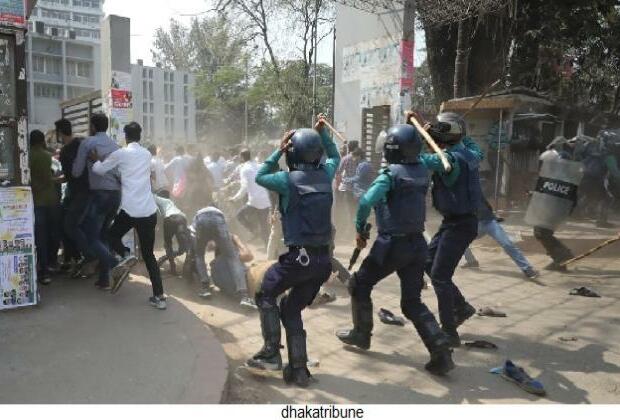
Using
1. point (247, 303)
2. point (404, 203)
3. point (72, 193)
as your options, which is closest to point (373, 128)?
point (247, 303)

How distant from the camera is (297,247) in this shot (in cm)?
370

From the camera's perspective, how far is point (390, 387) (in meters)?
3.79

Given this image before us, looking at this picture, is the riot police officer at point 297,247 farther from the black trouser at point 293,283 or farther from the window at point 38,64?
the window at point 38,64

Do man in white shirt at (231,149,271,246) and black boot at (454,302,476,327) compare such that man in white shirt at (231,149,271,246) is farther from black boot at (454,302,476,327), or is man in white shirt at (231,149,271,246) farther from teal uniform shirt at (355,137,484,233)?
teal uniform shirt at (355,137,484,233)

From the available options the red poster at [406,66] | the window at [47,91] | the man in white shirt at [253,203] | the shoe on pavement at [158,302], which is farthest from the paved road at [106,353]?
the window at [47,91]

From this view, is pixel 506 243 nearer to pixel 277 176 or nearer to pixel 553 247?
pixel 553 247

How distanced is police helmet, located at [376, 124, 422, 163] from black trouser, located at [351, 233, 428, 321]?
1.83 ft

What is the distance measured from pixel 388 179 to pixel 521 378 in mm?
1631

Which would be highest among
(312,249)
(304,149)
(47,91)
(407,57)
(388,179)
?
(47,91)

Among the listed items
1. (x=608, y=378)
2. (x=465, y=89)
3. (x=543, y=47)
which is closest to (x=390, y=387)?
(x=608, y=378)

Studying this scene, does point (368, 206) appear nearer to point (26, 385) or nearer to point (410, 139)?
point (410, 139)

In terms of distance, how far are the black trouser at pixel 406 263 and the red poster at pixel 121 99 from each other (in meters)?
4.48

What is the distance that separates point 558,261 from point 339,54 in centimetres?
811

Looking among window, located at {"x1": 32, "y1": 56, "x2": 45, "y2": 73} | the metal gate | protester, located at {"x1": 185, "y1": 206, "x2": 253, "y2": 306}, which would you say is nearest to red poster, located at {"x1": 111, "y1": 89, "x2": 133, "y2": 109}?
protester, located at {"x1": 185, "y1": 206, "x2": 253, "y2": 306}
